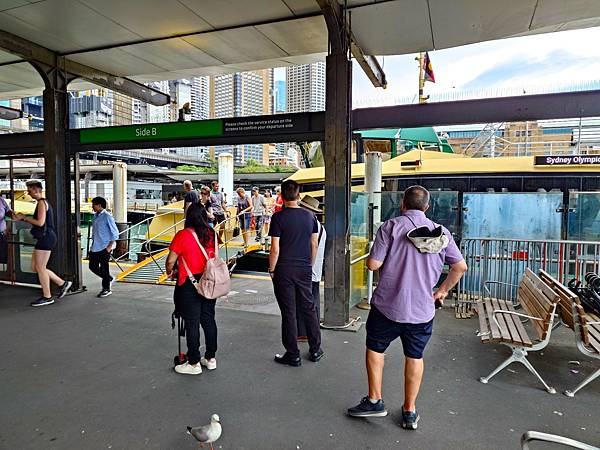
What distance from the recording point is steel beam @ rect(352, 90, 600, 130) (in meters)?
4.81

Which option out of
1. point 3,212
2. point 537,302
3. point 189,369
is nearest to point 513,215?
point 537,302

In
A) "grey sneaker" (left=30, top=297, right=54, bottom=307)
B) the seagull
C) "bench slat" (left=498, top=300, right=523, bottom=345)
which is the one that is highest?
"bench slat" (left=498, top=300, right=523, bottom=345)

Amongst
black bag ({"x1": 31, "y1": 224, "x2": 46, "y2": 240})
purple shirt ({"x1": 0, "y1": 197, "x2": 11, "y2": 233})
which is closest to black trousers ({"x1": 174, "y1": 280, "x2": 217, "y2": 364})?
black bag ({"x1": 31, "y1": 224, "x2": 46, "y2": 240})

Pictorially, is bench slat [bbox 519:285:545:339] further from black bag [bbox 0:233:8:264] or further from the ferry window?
the ferry window

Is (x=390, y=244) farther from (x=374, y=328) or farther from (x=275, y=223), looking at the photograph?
(x=275, y=223)

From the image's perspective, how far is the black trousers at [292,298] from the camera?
4.01m

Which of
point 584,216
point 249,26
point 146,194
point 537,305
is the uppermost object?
point 249,26

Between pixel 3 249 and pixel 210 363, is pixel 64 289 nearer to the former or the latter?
pixel 3 249

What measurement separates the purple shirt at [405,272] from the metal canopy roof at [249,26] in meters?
3.24

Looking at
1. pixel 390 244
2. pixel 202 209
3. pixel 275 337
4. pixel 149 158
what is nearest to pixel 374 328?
pixel 390 244

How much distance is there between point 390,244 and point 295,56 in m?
4.85

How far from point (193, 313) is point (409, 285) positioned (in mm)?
1938

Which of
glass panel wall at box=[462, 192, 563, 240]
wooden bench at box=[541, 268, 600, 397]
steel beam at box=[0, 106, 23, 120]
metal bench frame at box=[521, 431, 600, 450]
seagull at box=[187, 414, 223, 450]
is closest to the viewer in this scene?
metal bench frame at box=[521, 431, 600, 450]

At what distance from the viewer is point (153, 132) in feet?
21.1
